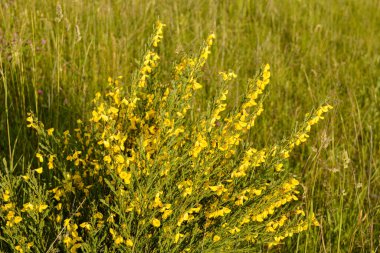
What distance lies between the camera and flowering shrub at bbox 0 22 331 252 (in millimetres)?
1725

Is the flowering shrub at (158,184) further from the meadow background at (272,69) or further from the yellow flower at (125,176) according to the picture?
the meadow background at (272,69)

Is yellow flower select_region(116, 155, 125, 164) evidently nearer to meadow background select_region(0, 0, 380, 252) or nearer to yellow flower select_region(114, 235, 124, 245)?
yellow flower select_region(114, 235, 124, 245)

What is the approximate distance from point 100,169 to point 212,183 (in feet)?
1.38

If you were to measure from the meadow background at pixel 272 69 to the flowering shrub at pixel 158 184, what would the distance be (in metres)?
0.29

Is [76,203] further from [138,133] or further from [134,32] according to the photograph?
[134,32]

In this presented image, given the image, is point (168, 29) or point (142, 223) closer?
point (142, 223)

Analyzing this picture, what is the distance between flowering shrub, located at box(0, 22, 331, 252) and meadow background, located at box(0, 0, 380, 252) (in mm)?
291

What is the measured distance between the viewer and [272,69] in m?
3.77

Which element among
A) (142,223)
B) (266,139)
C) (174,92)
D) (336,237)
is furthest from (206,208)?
(266,139)

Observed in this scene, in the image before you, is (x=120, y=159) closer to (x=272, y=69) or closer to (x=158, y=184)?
(x=158, y=184)

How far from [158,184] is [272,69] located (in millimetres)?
2240

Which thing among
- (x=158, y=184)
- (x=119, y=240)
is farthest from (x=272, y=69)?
(x=119, y=240)

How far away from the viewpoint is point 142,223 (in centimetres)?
172

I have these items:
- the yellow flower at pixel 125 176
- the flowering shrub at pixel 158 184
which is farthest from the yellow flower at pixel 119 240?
the yellow flower at pixel 125 176
